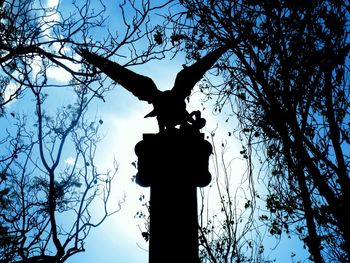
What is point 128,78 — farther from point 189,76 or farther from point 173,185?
point 173,185

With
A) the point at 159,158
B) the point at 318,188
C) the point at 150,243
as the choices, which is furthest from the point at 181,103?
the point at 318,188

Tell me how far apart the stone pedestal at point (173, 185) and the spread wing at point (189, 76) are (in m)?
0.51

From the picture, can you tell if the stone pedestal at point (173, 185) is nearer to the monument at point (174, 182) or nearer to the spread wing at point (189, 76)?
the monument at point (174, 182)

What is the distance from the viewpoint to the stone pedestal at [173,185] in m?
1.29

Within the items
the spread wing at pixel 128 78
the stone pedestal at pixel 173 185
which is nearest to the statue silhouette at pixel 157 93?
the spread wing at pixel 128 78

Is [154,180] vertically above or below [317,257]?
below

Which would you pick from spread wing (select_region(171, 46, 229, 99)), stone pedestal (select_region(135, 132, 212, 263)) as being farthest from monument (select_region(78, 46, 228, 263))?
spread wing (select_region(171, 46, 229, 99))

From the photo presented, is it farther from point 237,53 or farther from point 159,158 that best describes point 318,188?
point 159,158

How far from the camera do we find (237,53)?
7.98m

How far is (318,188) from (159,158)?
5.92 metres

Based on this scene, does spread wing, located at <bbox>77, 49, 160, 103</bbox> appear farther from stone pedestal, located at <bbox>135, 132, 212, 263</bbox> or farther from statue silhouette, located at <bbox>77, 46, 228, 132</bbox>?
stone pedestal, located at <bbox>135, 132, 212, 263</bbox>

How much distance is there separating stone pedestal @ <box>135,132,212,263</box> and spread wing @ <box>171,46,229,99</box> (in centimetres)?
51

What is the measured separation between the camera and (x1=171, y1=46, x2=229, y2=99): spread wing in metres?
2.01

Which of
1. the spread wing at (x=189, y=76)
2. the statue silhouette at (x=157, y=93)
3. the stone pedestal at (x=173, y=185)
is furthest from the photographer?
the spread wing at (x=189, y=76)
